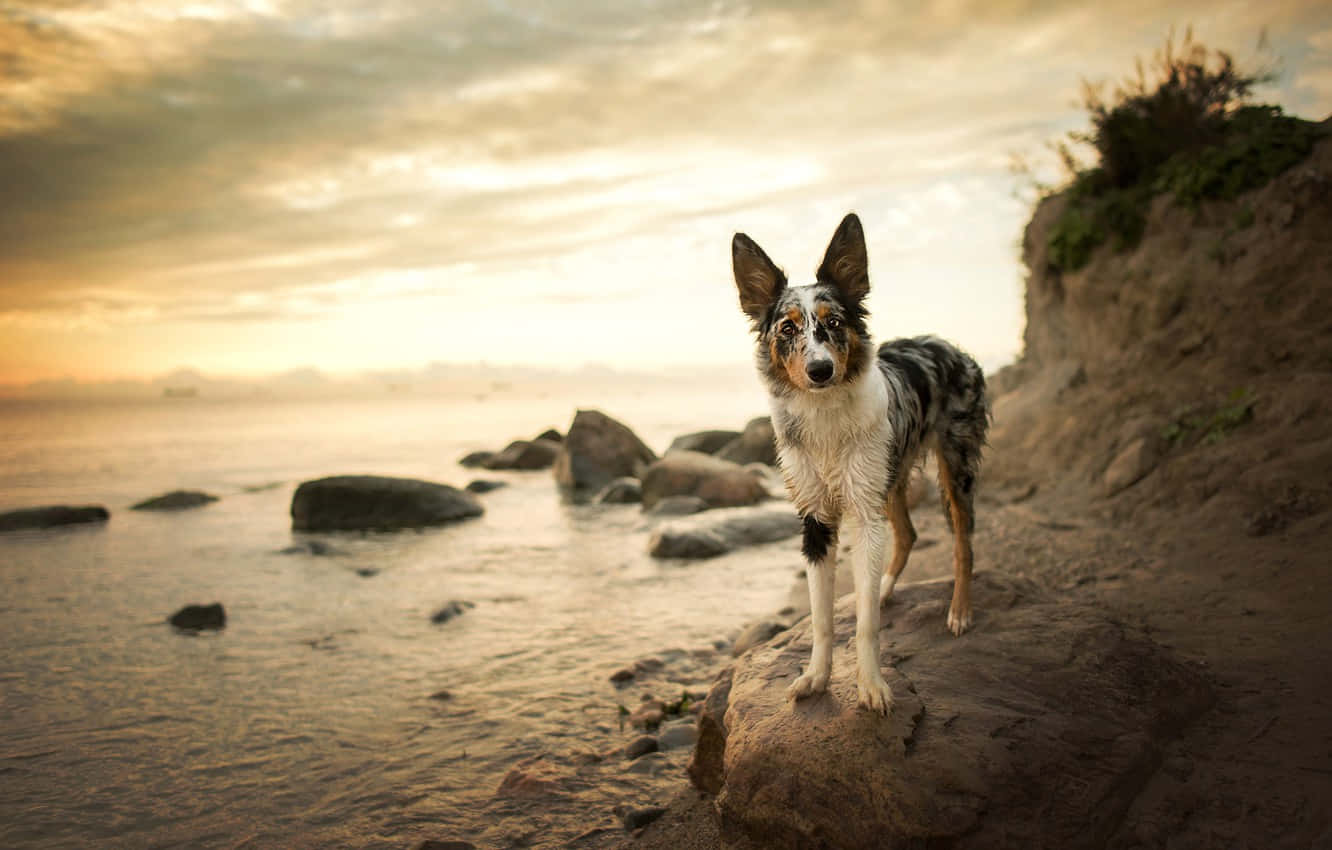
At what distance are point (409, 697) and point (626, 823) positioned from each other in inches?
143

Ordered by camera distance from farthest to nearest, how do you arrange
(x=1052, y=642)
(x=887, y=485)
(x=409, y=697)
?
1. (x=409, y=697)
2. (x=1052, y=642)
3. (x=887, y=485)

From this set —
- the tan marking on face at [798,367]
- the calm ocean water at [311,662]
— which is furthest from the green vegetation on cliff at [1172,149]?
the tan marking on face at [798,367]

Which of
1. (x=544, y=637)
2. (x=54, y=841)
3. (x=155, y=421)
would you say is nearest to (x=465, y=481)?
(x=544, y=637)

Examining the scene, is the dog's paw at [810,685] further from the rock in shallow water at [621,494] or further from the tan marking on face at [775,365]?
the rock in shallow water at [621,494]

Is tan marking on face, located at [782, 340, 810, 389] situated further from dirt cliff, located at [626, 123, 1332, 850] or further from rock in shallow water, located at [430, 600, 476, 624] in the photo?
rock in shallow water, located at [430, 600, 476, 624]

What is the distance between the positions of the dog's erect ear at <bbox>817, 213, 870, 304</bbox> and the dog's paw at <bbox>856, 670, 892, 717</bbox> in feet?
7.77

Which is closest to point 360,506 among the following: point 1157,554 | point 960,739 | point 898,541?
point 898,541

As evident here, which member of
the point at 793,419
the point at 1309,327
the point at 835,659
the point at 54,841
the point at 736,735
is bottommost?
the point at 54,841

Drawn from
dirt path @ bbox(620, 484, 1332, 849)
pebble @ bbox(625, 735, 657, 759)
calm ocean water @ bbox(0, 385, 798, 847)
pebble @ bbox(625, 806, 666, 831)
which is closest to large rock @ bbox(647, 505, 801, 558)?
calm ocean water @ bbox(0, 385, 798, 847)

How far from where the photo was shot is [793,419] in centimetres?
495

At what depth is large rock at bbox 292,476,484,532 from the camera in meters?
16.8

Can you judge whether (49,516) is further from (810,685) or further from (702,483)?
(810,685)

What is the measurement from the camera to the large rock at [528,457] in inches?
1056

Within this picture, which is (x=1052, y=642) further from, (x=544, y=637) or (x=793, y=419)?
(x=544, y=637)
